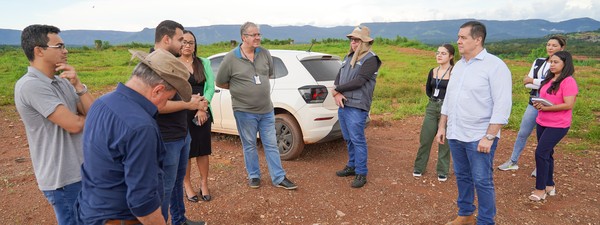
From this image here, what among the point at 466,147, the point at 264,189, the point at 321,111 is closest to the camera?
the point at 466,147

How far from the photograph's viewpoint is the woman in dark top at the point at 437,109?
4.58 meters

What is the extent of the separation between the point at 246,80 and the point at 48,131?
208 centimetres

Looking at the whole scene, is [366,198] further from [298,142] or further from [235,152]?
[235,152]

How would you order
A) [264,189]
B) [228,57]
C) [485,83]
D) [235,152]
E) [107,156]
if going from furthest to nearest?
1. [235,152]
2. [264,189]
3. [228,57]
4. [485,83]
5. [107,156]

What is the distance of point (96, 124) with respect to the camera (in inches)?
65.9

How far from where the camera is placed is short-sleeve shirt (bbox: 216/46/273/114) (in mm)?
4094

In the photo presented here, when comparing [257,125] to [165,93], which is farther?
[257,125]

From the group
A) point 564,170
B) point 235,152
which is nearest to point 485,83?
point 564,170

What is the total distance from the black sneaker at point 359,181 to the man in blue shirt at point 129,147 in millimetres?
2936

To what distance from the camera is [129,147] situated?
1.63m

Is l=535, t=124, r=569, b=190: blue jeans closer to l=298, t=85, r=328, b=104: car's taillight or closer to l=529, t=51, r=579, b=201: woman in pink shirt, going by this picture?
l=529, t=51, r=579, b=201: woman in pink shirt

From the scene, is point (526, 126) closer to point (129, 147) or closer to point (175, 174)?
point (175, 174)

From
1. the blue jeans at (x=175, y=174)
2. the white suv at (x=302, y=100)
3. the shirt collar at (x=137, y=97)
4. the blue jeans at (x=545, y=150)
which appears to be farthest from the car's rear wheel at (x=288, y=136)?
the shirt collar at (x=137, y=97)

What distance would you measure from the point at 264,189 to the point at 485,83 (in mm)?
2580
